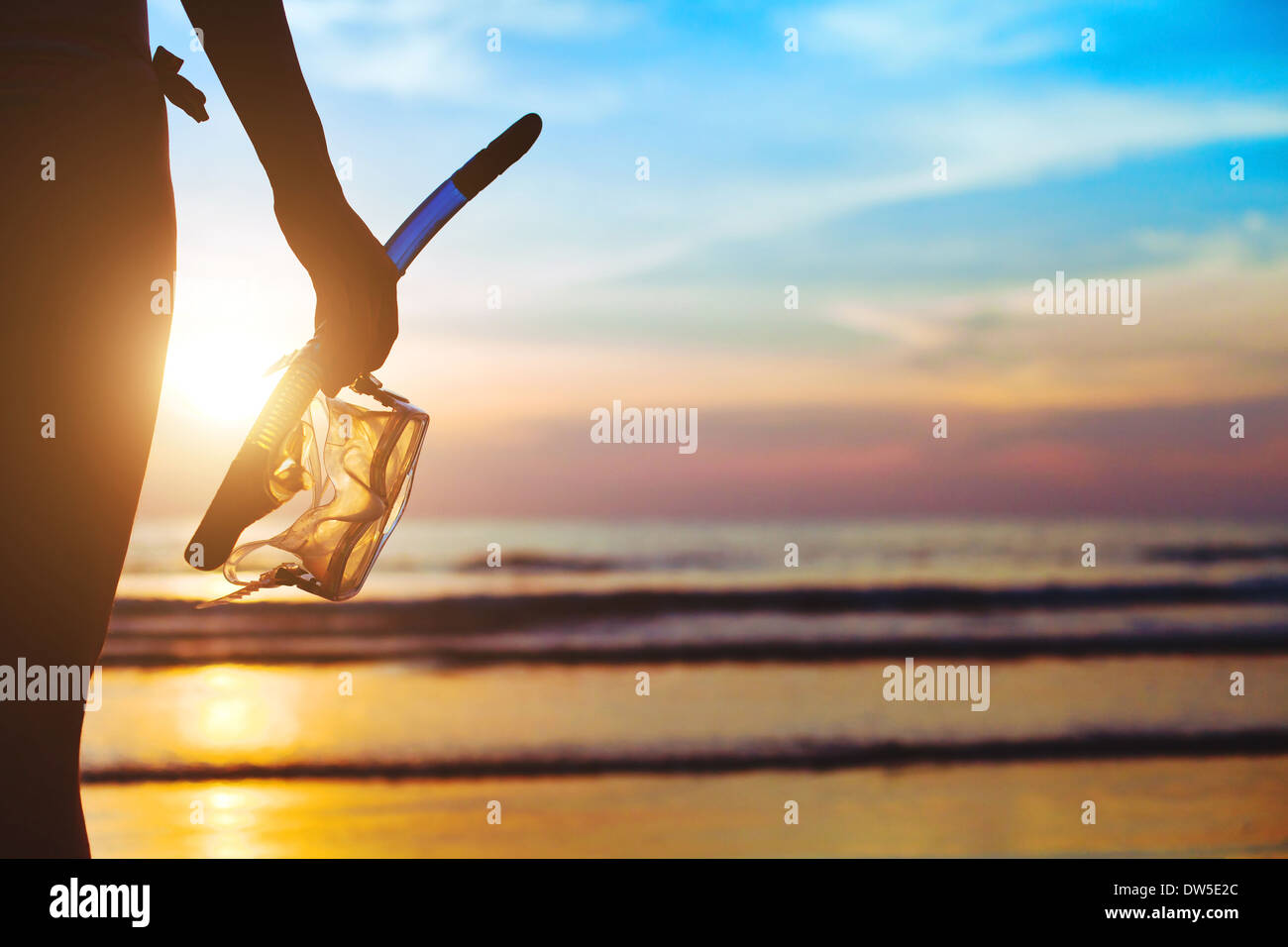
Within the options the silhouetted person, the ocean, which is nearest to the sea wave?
the ocean

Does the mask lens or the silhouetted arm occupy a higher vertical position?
the silhouetted arm

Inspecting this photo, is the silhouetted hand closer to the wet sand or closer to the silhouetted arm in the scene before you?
the silhouetted arm

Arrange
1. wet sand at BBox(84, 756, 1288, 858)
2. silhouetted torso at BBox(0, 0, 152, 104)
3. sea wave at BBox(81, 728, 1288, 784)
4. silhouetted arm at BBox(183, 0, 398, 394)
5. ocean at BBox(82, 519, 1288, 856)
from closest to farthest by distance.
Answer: silhouetted torso at BBox(0, 0, 152, 104)
silhouetted arm at BBox(183, 0, 398, 394)
wet sand at BBox(84, 756, 1288, 858)
ocean at BBox(82, 519, 1288, 856)
sea wave at BBox(81, 728, 1288, 784)

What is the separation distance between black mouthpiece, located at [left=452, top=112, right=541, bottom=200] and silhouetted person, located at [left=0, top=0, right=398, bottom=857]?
207mm

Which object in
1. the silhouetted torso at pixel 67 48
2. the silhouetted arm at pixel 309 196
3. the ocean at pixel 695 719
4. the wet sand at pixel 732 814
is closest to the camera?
the silhouetted torso at pixel 67 48

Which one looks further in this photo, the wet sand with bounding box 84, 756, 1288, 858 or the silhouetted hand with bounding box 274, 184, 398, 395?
the wet sand with bounding box 84, 756, 1288, 858

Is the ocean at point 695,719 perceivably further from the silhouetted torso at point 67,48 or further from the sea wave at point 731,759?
the silhouetted torso at point 67,48

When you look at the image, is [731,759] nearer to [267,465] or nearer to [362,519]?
[362,519]

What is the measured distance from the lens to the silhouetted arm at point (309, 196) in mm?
1335

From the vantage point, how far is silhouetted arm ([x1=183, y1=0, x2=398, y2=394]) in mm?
1335

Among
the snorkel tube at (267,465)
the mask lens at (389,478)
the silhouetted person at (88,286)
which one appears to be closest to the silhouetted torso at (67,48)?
the silhouetted person at (88,286)

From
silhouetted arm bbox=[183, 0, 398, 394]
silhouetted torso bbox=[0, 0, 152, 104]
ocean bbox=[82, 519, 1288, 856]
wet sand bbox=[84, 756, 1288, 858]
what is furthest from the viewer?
ocean bbox=[82, 519, 1288, 856]

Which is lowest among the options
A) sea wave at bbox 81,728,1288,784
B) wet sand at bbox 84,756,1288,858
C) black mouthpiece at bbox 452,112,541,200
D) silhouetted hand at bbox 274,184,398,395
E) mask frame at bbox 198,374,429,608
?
wet sand at bbox 84,756,1288,858

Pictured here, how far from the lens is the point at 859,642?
380 inches
